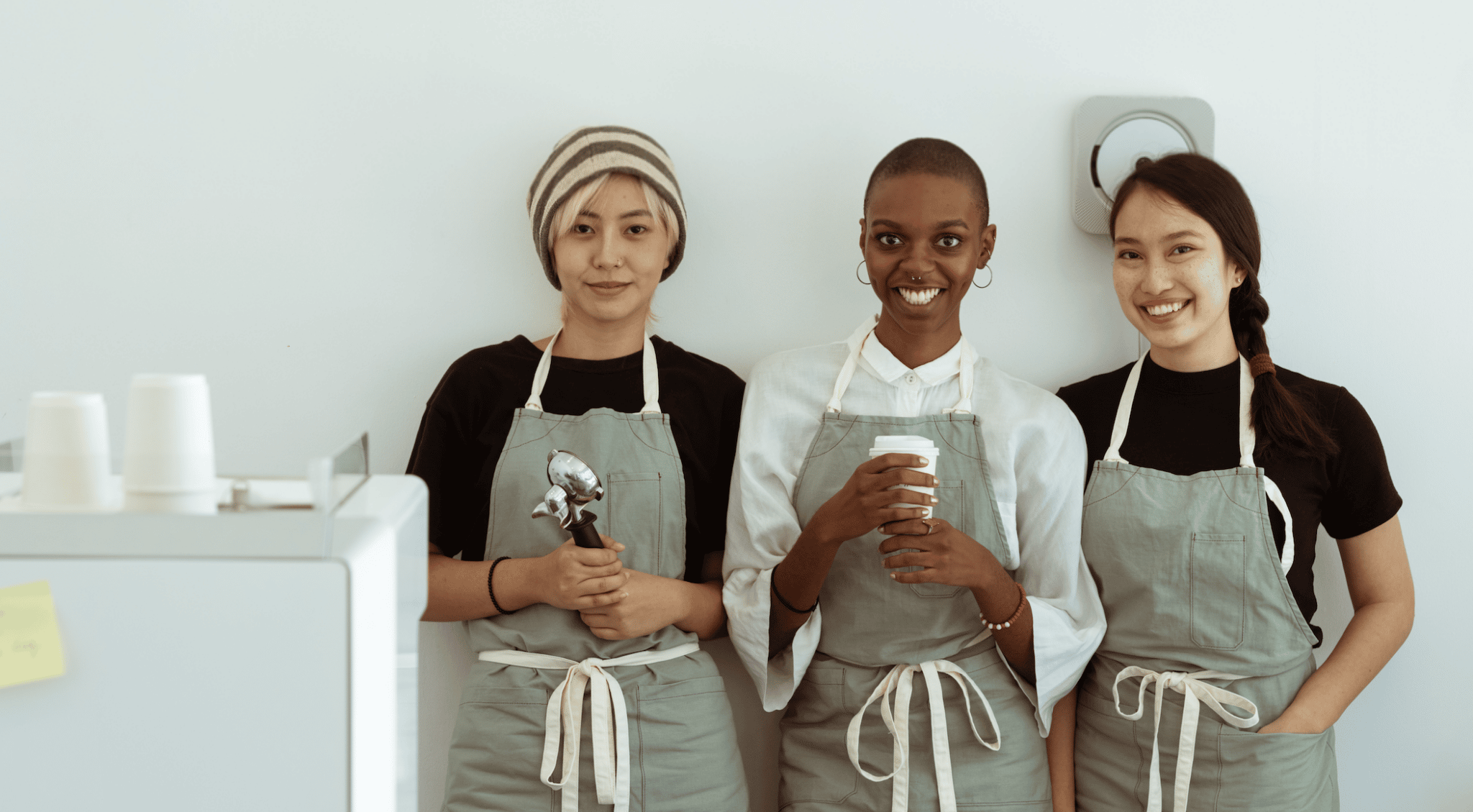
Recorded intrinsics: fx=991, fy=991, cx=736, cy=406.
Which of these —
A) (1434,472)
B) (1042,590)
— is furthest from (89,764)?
(1434,472)

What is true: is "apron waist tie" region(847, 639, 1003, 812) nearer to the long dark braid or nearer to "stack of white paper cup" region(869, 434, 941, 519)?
"stack of white paper cup" region(869, 434, 941, 519)

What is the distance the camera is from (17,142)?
5.19 ft

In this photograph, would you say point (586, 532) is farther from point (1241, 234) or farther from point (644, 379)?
point (1241, 234)

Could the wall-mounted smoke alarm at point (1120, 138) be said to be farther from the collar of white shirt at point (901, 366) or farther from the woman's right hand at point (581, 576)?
the woman's right hand at point (581, 576)

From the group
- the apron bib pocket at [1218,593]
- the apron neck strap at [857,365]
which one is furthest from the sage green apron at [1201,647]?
the apron neck strap at [857,365]

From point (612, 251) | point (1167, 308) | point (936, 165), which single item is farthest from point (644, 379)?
point (1167, 308)

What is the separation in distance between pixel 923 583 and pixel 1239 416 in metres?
0.58

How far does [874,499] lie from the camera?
1.26 metres

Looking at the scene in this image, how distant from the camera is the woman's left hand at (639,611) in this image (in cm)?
139

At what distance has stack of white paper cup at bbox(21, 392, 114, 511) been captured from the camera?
2.27ft

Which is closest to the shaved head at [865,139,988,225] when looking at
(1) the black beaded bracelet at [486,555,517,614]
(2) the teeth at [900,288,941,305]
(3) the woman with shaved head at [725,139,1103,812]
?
(3) the woman with shaved head at [725,139,1103,812]

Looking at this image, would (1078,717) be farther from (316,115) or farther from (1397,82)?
(316,115)

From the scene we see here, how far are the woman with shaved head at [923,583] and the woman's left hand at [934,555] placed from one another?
0.21 feet

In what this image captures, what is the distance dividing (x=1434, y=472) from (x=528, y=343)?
1.58m
